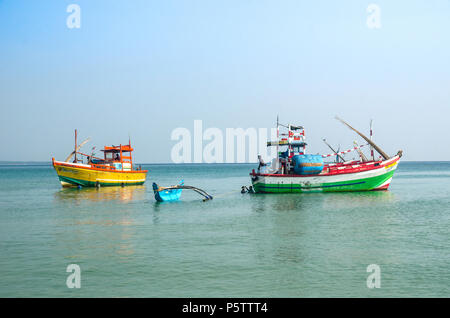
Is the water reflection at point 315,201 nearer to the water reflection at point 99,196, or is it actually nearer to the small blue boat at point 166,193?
the small blue boat at point 166,193

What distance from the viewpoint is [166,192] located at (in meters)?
43.4

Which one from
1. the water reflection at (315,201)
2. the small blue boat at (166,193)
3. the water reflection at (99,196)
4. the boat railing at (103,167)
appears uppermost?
the boat railing at (103,167)

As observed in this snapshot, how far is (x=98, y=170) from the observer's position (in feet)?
209

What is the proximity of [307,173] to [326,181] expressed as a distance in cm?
259

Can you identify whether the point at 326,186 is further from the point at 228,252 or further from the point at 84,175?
the point at 84,175

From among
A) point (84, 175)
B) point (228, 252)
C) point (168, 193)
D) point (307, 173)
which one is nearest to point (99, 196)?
point (168, 193)

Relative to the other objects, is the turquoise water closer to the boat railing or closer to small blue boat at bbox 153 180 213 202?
small blue boat at bbox 153 180 213 202

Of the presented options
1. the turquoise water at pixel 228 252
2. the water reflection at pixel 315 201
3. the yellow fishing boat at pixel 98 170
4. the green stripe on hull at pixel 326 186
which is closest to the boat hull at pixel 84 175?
the yellow fishing boat at pixel 98 170

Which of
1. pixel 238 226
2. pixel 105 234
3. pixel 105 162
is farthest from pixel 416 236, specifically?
pixel 105 162

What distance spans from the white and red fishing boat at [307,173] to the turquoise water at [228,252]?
11.3m

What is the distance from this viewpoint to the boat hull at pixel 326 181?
47062 mm
